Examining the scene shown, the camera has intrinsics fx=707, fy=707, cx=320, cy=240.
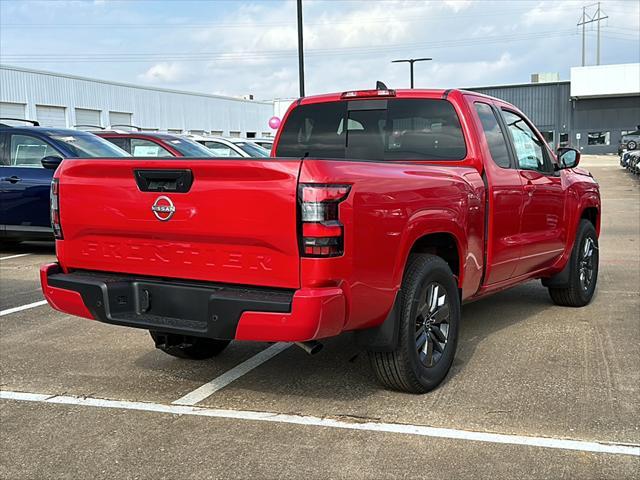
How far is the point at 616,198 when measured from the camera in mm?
19750

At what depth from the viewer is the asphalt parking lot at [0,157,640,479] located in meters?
3.35

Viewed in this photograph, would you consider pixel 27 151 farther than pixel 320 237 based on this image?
Yes

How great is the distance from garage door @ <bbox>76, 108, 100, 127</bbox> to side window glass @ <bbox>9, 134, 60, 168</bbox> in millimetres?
31016

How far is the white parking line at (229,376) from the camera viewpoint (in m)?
4.27

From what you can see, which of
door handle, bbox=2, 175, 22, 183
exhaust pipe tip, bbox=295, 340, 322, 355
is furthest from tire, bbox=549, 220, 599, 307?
door handle, bbox=2, 175, 22, 183

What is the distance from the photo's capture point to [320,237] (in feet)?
11.0

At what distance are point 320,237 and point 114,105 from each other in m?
41.6

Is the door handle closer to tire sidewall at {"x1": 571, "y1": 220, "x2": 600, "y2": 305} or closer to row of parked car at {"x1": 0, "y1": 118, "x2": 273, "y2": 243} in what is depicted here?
row of parked car at {"x1": 0, "y1": 118, "x2": 273, "y2": 243}

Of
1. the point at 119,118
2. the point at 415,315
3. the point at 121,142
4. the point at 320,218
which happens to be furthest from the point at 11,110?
the point at 320,218

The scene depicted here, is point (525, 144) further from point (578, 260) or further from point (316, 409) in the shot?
point (316, 409)

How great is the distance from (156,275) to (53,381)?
1.38m

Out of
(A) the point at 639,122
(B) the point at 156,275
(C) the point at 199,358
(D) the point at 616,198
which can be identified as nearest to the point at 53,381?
(C) the point at 199,358

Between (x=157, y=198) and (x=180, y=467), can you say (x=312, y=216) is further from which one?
(x=180, y=467)

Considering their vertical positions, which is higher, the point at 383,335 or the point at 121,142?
the point at 121,142
